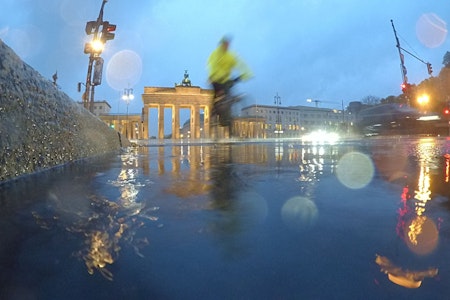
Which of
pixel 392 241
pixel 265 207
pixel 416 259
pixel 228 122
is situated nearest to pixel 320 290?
pixel 416 259

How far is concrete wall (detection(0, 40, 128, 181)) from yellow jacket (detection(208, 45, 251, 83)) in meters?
3.37

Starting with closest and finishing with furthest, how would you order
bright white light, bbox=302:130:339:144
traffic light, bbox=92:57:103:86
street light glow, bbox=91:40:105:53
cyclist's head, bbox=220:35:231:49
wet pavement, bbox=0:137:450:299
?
wet pavement, bbox=0:137:450:299, cyclist's head, bbox=220:35:231:49, traffic light, bbox=92:57:103:86, street light glow, bbox=91:40:105:53, bright white light, bbox=302:130:339:144

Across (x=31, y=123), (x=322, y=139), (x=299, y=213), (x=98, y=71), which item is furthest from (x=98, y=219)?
(x=322, y=139)

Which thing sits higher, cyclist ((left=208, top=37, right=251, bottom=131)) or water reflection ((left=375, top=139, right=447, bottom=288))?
cyclist ((left=208, top=37, right=251, bottom=131))

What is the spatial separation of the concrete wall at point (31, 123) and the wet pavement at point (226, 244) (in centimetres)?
90

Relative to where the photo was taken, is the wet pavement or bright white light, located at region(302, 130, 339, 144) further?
bright white light, located at region(302, 130, 339, 144)

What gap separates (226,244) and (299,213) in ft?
2.37

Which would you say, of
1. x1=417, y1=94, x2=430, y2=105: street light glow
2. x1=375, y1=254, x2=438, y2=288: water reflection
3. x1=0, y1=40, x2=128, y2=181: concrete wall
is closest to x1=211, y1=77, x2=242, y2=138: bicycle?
x1=0, y1=40, x2=128, y2=181: concrete wall

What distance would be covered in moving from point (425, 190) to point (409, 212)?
2.98 feet

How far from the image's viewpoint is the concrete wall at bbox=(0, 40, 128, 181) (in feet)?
10.9

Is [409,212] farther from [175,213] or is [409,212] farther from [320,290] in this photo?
[175,213]

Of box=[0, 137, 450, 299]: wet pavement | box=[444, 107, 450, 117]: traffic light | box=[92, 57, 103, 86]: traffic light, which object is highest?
box=[92, 57, 103, 86]: traffic light

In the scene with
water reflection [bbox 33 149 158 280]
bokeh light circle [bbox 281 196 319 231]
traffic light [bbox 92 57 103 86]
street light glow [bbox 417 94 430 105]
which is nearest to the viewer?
water reflection [bbox 33 149 158 280]

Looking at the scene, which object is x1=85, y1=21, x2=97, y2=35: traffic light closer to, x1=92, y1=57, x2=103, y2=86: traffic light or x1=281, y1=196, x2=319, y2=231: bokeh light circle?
x1=92, y1=57, x2=103, y2=86: traffic light
